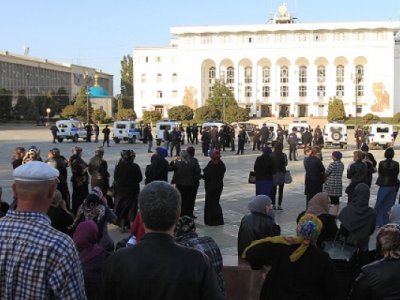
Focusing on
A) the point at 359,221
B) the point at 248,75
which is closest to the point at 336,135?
the point at 359,221

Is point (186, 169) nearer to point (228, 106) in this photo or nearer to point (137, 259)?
point (137, 259)

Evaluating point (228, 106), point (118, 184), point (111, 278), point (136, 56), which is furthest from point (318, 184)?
point (136, 56)

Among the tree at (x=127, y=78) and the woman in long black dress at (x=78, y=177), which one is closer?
the woman in long black dress at (x=78, y=177)

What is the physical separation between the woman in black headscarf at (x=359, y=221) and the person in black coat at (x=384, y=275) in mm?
2662

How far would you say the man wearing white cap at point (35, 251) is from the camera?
2893 mm

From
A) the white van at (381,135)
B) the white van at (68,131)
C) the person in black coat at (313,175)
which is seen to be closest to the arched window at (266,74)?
the white van at (68,131)

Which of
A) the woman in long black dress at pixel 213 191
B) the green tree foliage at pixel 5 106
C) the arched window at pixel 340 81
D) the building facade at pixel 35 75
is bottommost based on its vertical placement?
the woman in long black dress at pixel 213 191

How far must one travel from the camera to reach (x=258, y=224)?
5871mm

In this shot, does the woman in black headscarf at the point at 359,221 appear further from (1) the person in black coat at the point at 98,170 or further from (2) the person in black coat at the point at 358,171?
(1) the person in black coat at the point at 98,170

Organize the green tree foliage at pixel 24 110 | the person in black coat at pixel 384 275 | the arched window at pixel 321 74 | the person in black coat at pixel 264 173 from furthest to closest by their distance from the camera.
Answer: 1. the arched window at pixel 321 74
2. the green tree foliage at pixel 24 110
3. the person in black coat at pixel 264 173
4. the person in black coat at pixel 384 275

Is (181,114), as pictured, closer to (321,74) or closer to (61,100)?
(321,74)

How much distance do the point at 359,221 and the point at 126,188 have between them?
4.91 m

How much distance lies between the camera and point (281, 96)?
292 ft

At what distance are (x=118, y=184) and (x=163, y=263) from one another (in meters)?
8.03
